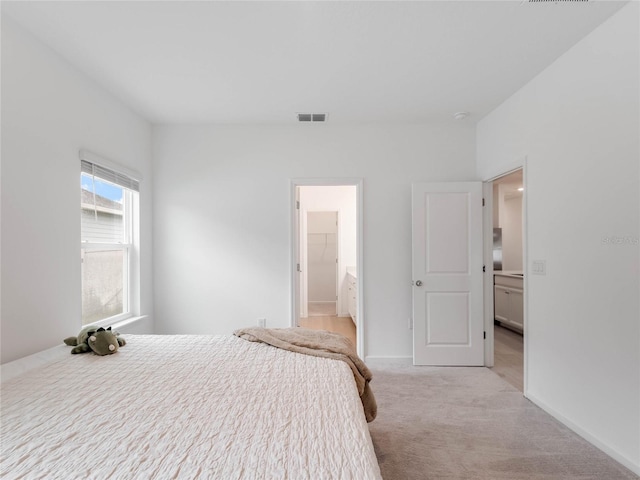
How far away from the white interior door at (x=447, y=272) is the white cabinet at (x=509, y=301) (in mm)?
1531

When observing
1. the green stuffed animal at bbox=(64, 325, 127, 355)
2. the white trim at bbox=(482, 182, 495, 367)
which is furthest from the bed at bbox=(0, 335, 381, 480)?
the white trim at bbox=(482, 182, 495, 367)

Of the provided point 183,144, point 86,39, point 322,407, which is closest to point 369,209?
point 183,144

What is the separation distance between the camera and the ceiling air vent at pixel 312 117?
125 inches

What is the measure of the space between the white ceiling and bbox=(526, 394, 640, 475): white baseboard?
103 inches

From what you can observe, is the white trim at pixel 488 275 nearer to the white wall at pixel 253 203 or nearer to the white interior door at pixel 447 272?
the white interior door at pixel 447 272

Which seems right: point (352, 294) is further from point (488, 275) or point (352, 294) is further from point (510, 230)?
point (510, 230)

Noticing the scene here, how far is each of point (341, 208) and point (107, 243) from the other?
364 cm

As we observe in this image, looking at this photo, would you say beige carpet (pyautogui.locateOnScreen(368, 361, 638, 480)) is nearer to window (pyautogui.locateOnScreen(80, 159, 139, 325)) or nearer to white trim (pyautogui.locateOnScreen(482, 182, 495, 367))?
white trim (pyautogui.locateOnScreen(482, 182, 495, 367))

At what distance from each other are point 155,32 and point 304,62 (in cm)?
99

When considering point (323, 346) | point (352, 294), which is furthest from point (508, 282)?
point (323, 346)

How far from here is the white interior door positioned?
3295mm

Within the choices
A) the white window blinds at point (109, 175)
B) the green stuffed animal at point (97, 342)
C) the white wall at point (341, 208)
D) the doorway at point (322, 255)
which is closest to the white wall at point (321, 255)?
the doorway at point (322, 255)

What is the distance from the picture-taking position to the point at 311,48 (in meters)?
2.12

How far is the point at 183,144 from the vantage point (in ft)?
11.4
